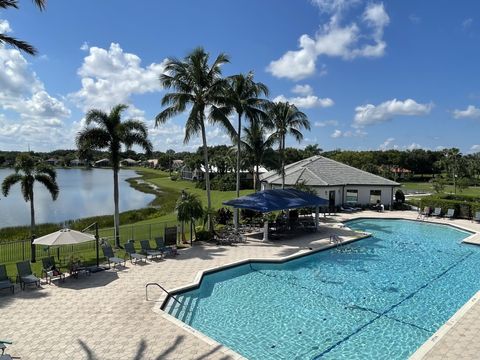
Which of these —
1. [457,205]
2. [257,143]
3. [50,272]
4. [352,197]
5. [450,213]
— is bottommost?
[50,272]

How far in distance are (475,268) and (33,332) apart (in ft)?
63.4

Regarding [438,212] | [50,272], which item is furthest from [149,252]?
[438,212]

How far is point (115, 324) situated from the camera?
10281mm

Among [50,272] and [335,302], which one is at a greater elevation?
[50,272]

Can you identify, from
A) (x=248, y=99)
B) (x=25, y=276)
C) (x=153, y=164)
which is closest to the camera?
(x=25, y=276)

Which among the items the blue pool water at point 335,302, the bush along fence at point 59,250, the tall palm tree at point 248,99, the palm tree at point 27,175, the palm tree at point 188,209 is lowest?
the blue pool water at point 335,302

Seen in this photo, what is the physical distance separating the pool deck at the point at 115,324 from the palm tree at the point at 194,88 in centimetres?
942

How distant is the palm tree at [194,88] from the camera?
2231cm

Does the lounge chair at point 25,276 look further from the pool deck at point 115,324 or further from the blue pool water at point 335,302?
the blue pool water at point 335,302

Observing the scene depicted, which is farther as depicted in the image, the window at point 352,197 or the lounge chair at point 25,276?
the window at point 352,197

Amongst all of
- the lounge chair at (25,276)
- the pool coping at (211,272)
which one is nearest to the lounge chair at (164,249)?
the pool coping at (211,272)

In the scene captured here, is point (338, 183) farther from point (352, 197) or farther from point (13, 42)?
point (13, 42)

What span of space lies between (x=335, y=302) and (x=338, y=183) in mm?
23687

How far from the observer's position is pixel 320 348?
32.2 feet
